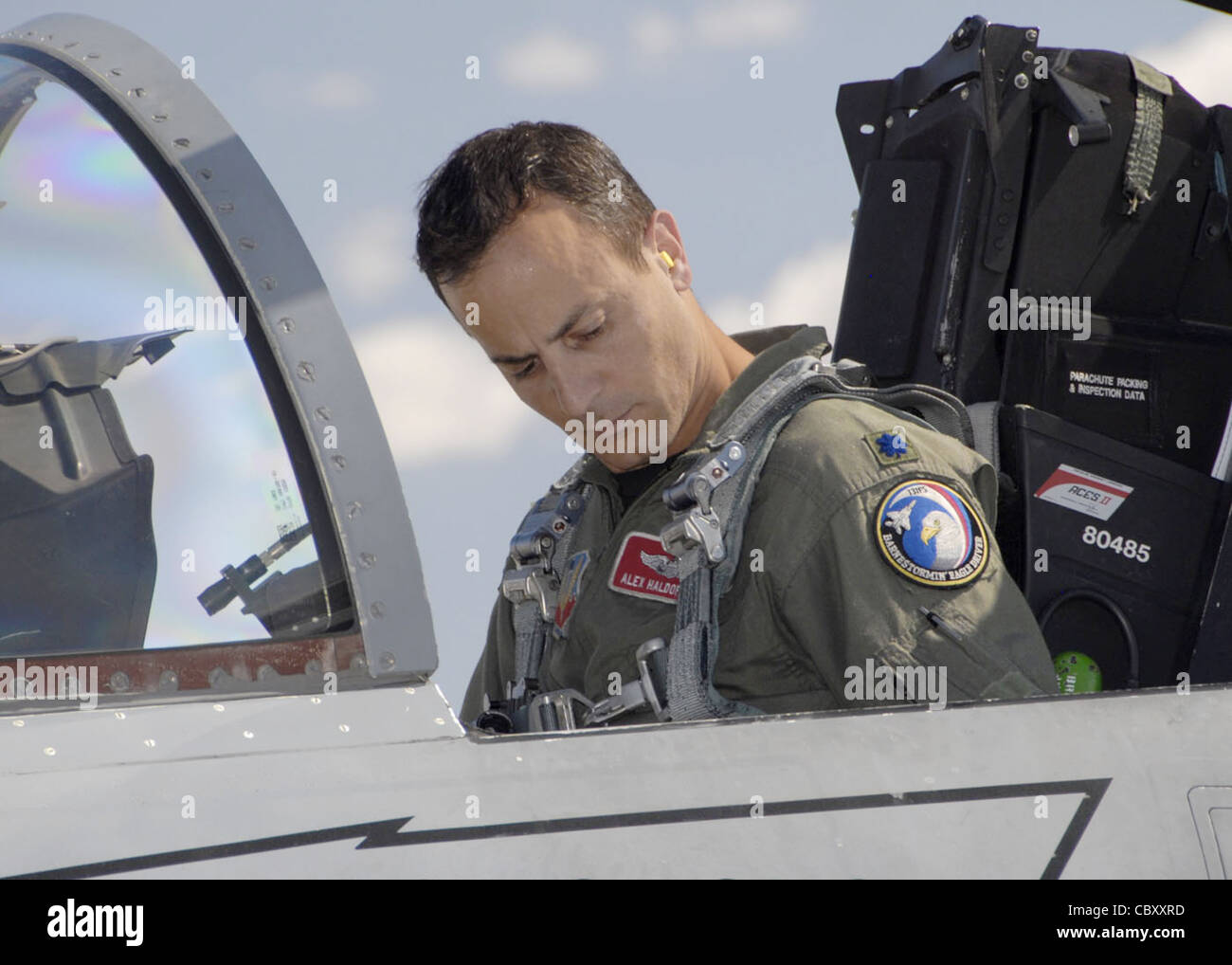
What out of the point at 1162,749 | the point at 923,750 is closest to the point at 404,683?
the point at 923,750

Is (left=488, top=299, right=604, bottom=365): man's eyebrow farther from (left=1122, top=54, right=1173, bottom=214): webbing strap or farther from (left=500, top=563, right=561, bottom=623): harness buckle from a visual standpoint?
(left=1122, top=54, right=1173, bottom=214): webbing strap

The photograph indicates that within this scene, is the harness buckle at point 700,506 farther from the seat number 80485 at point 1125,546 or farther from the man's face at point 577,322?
the seat number 80485 at point 1125,546

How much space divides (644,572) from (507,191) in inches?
21.7

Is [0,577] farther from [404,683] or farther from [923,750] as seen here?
[923,750]

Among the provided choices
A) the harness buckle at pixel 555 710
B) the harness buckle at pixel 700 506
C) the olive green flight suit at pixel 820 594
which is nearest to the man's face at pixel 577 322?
the olive green flight suit at pixel 820 594

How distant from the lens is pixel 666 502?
5.44ft

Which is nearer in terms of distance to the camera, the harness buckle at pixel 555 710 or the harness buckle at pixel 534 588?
the harness buckle at pixel 555 710

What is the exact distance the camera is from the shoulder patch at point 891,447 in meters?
1.71

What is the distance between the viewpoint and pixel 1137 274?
7.95 feet

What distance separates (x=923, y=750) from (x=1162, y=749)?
26cm

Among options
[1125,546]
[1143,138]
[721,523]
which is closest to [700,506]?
[721,523]

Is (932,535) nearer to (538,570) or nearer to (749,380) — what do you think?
(749,380)

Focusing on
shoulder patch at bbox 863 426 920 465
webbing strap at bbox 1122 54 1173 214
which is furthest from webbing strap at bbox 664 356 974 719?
webbing strap at bbox 1122 54 1173 214

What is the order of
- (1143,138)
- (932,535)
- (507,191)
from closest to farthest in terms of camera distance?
(932,535) → (507,191) → (1143,138)
